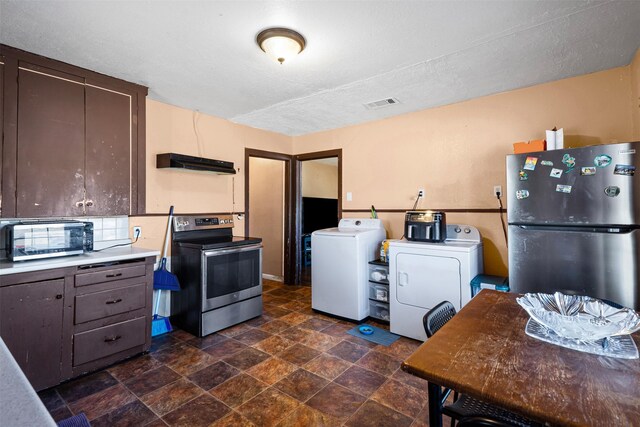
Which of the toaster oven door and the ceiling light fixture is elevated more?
the ceiling light fixture

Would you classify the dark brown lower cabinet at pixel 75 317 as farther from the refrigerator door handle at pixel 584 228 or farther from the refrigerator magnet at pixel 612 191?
the refrigerator magnet at pixel 612 191

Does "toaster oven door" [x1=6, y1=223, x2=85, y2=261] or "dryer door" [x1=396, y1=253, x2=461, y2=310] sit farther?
"dryer door" [x1=396, y1=253, x2=461, y2=310]

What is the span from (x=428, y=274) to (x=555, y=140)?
1438mm

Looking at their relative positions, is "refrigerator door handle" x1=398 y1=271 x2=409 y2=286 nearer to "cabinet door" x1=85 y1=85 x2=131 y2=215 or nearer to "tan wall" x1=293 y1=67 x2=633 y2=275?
"tan wall" x1=293 y1=67 x2=633 y2=275

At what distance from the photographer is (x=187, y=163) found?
120 inches

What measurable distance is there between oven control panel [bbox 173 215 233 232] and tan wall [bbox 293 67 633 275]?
60.3 inches

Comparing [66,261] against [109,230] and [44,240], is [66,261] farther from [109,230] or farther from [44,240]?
[109,230]

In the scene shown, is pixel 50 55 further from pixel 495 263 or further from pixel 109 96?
pixel 495 263

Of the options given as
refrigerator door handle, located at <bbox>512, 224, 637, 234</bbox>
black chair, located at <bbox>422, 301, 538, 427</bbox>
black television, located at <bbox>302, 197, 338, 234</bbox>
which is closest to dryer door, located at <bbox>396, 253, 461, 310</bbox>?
refrigerator door handle, located at <bbox>512, 224, 637, 234</bbox>

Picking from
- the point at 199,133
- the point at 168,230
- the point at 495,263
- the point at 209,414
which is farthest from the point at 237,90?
the point at 495,263

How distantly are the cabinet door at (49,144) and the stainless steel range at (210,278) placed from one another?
99 cm

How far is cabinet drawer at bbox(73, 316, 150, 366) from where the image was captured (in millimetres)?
2141

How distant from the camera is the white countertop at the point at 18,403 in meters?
0.49

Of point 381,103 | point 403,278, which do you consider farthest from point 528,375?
point 381,103
